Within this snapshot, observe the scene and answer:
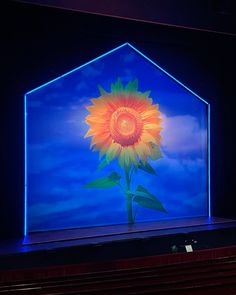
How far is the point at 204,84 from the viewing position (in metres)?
4.14

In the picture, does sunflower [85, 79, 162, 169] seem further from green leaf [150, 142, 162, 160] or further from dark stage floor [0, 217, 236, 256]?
dark stage floor [0, 217, 236, 256]

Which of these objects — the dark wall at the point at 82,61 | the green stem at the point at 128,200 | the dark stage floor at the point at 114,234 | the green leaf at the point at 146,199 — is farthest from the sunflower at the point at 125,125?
the dark stage floor at the point at 114,234

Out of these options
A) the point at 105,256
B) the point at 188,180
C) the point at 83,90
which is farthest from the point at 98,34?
the point at 105,256

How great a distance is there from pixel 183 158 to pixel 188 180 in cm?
25

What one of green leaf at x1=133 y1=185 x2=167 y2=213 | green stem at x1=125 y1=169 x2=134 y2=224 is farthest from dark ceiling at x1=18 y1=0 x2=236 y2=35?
green leaf at x1=133 y1=185 x2=167 y2=213

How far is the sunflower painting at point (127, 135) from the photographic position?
11.9 feet

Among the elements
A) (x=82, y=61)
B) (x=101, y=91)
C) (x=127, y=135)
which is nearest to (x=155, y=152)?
(x=127, y=135)

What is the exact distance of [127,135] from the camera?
376cm

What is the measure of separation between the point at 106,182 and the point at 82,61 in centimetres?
117

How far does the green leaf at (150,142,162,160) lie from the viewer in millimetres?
3869

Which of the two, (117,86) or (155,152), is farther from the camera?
(155,152)

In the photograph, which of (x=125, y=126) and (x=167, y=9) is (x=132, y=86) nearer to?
(x=125, y=126)

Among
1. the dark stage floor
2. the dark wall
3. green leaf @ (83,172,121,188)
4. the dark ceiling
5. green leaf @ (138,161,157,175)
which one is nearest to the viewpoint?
the dark stage floor

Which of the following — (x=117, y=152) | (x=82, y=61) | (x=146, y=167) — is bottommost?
(x=146, y=167)
